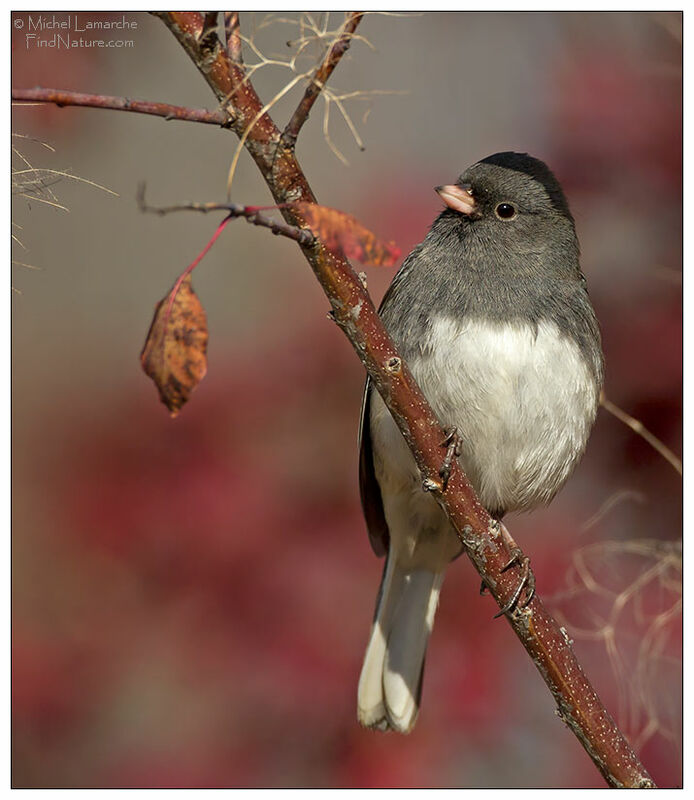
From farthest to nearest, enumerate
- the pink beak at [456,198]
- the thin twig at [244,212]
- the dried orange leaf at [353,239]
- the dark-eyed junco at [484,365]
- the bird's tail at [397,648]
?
the bird's tail at [397,648] → the pink beak at [456,198] → the dark-eyed junco at [484,365] → the dried orange leaf at [353,239] → the thin twig at [244,212]

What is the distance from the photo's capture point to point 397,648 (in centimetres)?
263

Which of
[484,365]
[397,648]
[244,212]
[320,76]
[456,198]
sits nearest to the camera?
[244,212]

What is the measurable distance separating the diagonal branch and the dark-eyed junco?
0.94m

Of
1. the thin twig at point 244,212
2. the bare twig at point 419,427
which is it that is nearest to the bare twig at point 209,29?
the bare twig at point 419,427

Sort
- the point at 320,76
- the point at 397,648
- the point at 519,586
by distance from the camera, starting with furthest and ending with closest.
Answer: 1. the point at 397,648
2. the point at 519,586
3. the point at 320,76

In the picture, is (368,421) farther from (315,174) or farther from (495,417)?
(315,174)

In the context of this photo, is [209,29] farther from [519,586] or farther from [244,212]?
[519,586]

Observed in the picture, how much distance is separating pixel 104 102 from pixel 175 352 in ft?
1.03

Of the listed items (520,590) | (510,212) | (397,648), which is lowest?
(397,648)

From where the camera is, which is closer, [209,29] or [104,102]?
[104,102]

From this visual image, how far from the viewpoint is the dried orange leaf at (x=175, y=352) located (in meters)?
1.10

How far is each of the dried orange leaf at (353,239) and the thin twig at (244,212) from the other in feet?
0.19

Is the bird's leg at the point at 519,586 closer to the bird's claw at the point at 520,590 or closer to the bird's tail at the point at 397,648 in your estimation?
the bird's claw at the point at 520,590

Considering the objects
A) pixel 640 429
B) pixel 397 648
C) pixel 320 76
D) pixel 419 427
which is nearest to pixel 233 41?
pixel 320 76
